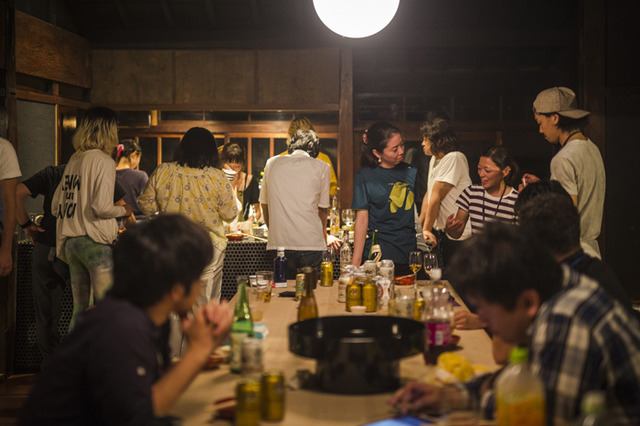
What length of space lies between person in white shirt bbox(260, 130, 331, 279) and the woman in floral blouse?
32cm

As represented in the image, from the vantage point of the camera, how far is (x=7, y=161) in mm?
3967

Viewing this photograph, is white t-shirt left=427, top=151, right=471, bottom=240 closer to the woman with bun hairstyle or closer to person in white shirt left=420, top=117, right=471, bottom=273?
person in white shirt left=420, top=117, right=471, bottom=273

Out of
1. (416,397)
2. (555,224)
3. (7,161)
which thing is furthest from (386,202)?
(416,397)

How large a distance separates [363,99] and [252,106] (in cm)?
123

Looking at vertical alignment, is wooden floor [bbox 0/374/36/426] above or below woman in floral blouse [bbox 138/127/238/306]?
below

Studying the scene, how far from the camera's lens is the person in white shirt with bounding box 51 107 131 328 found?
149 inches

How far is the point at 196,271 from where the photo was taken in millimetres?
1621

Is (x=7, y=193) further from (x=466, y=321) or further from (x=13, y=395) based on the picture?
(x=466, y=321)

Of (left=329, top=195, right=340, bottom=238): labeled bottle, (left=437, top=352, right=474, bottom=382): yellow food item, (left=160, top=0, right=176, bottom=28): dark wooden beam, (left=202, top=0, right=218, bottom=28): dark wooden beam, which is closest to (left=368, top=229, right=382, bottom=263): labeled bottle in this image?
(left=329, top=195, right=340, bottom=238): labeled bottle

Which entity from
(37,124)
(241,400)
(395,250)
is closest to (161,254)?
(241,400)

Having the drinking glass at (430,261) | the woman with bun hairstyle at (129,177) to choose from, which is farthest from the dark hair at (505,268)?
the woman with bun hairstyle at (129,177)

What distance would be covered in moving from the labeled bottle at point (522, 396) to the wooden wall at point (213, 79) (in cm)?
584

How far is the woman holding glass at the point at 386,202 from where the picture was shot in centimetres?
397

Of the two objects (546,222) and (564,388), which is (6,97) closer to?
(546,222)
